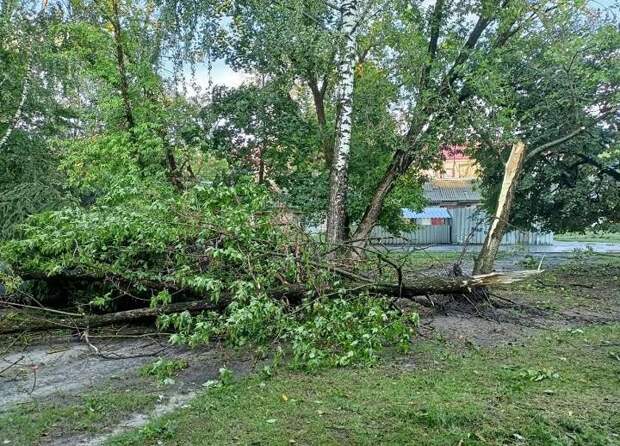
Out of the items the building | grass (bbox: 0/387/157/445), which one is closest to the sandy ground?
grass (bbox: 0/387/157/445)

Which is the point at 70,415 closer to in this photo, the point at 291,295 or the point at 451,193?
the point at 291,295

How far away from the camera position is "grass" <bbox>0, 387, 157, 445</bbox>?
2.83 m

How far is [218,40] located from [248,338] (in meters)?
7.13

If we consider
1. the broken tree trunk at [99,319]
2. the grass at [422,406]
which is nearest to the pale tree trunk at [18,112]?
the broken tree trunk at [99,319]

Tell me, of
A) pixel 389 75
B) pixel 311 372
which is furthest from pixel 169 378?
pixel 389 75

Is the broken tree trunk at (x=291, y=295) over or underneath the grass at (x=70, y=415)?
over

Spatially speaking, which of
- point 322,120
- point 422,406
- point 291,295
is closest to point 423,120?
point 322,120

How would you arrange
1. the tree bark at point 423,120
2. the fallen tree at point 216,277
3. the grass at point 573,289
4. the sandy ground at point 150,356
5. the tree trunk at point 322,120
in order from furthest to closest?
1. the tree trunk at point 322,120
2. the tree bark at point 423,120
3. the grass at point 573,289
4. the fallen tree at point 216,277
5. the sandy ground at point 150,356

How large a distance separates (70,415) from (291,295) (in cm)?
224

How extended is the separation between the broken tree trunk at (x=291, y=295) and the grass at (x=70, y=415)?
52.6 inches

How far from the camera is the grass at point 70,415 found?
9.29ft

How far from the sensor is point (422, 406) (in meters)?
3.07

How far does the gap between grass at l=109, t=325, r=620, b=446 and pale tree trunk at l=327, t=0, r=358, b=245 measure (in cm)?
427

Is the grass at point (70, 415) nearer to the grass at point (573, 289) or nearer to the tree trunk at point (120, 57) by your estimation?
the grass at point (573, 289)
